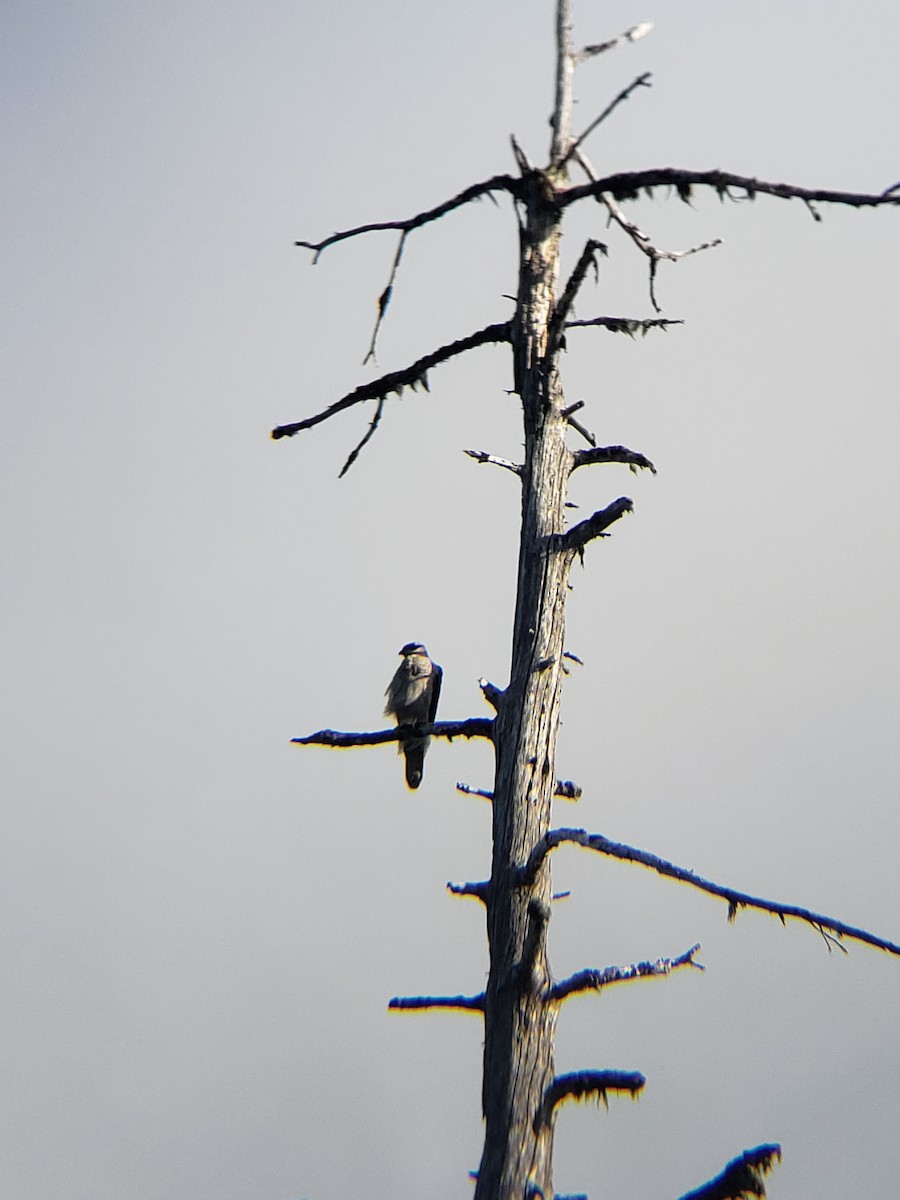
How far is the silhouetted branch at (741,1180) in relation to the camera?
5.22 m

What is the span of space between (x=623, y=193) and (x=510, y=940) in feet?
12.3

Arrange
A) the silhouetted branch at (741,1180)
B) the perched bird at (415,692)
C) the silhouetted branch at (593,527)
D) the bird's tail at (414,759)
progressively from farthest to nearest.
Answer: the perched bird at (415,692) → the bird's tail at (414,759) → the silhouetted branch at (593,527) → the silhouetted branch at (741,1180)

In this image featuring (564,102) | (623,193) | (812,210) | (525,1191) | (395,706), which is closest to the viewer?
(525,1191)

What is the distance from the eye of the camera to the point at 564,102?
7.48 metres

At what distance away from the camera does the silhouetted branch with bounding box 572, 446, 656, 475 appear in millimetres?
6793

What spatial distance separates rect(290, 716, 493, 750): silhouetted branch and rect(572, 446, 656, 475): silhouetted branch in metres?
1.42

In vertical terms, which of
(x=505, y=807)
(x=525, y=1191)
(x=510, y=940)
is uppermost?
(x=505, y=807)

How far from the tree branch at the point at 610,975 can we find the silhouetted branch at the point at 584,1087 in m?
0.33

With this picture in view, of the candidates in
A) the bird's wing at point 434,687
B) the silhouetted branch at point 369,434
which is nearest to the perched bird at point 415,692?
the bird's wing at point 434,687

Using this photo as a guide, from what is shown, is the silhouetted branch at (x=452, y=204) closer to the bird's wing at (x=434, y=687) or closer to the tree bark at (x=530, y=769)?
the tree bark at (x=530, y=769)

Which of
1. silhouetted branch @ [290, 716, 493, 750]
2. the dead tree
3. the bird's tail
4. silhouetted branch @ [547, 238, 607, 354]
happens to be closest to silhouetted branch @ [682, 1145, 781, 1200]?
the dead tree

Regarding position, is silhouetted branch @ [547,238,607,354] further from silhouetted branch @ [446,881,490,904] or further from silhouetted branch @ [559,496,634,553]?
silhouetted branch @ [446,881,490,904]

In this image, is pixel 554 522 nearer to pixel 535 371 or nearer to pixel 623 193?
pixel 535 371

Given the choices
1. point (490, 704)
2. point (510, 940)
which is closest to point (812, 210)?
point (490, 704)
